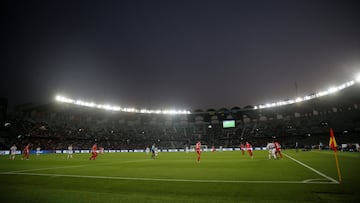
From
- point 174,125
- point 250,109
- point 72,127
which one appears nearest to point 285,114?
point 250,109

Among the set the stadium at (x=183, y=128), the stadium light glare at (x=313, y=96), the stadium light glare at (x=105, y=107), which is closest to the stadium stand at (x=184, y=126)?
the stadium at (x=183, y=128)

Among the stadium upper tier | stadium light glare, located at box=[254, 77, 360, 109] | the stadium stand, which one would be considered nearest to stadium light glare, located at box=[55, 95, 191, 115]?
the stadium upper tier

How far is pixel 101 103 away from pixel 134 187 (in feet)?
245

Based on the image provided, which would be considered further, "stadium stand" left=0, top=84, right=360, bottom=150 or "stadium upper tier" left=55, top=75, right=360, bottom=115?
"stadium stand" left=0, top=84, right=360, bottom=150

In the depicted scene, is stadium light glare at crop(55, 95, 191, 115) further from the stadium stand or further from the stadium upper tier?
the stadium stand

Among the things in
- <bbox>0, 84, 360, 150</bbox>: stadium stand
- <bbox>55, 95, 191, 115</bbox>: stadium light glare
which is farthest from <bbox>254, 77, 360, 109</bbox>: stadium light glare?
<bbox>55, 95, 191, 115</bbox>: stadium light glare

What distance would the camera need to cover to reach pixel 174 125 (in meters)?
104

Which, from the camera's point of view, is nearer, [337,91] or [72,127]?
[337,91]

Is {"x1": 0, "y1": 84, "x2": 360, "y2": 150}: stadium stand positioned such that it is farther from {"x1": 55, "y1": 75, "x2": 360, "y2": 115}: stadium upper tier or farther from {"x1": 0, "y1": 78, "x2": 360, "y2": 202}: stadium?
{"x1": 55, "y1": 75, "x2": 360, "y2": 115}: stadium upper tier

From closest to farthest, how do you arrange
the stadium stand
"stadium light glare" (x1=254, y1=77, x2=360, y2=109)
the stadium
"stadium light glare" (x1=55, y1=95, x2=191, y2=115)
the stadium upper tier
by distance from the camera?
the stadium, "stadium light glare" (x1=254, y1=77, x2=360, y2=109), the stadium upper tier, the stadium stand, "stadium light glare" (x1=55, y1=95, x2=191, y2=115)

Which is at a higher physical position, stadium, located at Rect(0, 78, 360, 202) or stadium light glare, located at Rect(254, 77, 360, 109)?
stadium light glare, located at Rect(254, 77, 360, 109)

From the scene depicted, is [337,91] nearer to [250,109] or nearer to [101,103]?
[250,109]

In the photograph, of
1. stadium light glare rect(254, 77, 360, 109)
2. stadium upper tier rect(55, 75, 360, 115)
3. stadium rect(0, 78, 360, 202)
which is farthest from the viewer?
stadium upper tier rect(55, 75, 360, 115)

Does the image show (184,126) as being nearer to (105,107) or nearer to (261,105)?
(261,105)
